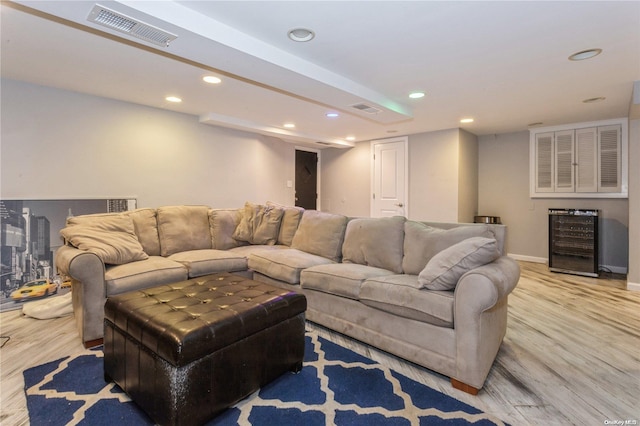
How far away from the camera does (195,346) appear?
1452mm

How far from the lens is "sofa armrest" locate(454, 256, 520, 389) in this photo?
176 cm

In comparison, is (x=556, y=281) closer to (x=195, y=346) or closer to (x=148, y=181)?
(x=195, y=346)

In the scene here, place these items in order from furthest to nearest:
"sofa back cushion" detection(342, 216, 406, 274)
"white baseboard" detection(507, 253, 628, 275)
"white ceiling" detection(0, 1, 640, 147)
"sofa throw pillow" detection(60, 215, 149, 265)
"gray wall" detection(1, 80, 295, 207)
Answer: "white baseboard" detection(507, 253, 628, 275) → "gray wall" detection(1, 80, 295, 207) → "sofa back cushion" detection(342, 216, 406, 274) → "sofa throw pillow" detection(60, 215, 149, 265) → "white ceiling" detection(0, 1, 640, 147)

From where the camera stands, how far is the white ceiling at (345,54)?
1968 millimetres

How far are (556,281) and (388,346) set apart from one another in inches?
138

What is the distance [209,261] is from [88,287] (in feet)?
3.37

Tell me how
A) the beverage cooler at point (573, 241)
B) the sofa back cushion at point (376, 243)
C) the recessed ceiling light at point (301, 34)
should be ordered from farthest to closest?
the beverage cooler at point (573, 241) → the sofa back cushion at point (376, 243) → the recessed ceiling light at point (301, 34)

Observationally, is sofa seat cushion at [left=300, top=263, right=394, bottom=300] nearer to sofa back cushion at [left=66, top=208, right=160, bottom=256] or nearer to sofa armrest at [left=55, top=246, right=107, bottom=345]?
sofa armrest at [left=55, top=246, right=107, bottom=345]

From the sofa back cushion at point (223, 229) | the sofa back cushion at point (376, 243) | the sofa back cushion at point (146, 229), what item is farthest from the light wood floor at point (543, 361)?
the sofa back cushion at point (223, 229)

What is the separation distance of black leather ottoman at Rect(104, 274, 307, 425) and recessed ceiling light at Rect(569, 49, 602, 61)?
2.92 meters

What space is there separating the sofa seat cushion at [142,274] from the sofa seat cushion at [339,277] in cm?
117

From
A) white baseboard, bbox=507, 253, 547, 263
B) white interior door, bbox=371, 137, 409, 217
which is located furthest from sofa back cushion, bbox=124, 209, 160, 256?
white baseboard, bbox=507, 253, 547, 263

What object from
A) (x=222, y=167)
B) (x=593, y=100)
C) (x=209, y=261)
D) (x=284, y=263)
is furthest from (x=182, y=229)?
(x=593, y=100)

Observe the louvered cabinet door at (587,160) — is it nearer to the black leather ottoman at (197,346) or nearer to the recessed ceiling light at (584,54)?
the recessed ceiling light at (584,54)
